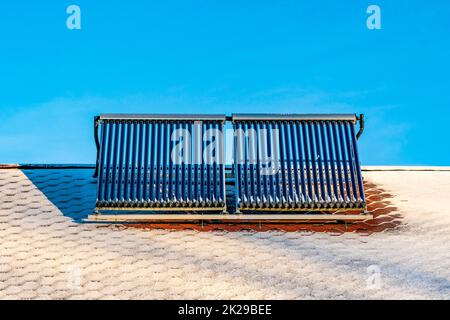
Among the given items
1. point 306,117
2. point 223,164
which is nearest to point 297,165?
point 306,117

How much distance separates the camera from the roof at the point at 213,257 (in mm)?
9555

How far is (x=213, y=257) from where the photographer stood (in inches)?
424

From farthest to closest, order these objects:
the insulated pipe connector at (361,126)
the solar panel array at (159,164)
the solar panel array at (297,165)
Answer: the insulated pipe connector at (361,126), the solar panel array at (297,165), the solar panel array at (159,164)

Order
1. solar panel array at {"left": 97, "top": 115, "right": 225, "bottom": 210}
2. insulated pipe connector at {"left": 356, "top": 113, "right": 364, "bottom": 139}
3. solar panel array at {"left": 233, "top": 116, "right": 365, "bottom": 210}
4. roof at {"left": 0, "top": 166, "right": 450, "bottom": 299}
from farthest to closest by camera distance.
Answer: insulated pipe connector at {"left": 356, "top": 113, "right": 364, "bottom": 139}, solar panel array at {"left": 233, "top": 116, "right": 365, "bottom": 210}, solar panel array at {"left": 97, "top": 115, "right": 225, "bottom": 210}, roof at {"left": 0, "top": 166, "right": 450, "bottom": 299}

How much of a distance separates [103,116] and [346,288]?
5415 millimetres

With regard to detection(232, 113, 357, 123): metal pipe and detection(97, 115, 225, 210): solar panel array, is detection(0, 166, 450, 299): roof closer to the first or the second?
detection(97, 115, 225, 210): solar panel array

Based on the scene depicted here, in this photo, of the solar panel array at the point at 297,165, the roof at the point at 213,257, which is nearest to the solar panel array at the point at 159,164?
the solar panel array at the point at 297,165

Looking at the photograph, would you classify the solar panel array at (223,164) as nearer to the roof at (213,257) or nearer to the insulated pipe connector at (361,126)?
the insulated pipe connector at (361,126)

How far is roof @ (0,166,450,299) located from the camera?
9555mm

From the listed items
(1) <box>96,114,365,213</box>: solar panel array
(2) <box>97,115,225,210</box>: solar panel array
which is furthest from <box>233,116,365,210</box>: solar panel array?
(2) <box>97,115,225,210</box>: solar panel array
